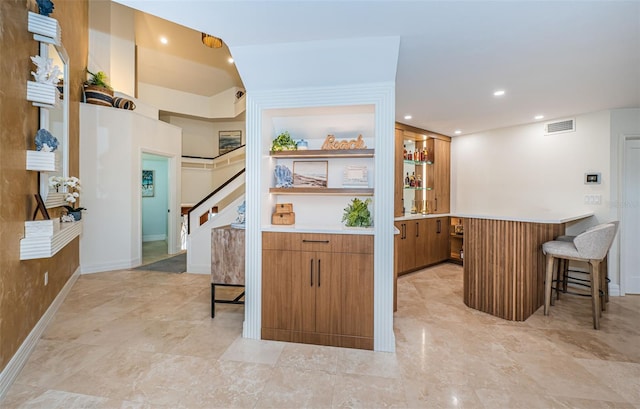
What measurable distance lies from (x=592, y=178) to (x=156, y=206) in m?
9.41

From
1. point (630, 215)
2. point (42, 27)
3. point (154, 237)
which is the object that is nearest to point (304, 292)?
point (42, 27)

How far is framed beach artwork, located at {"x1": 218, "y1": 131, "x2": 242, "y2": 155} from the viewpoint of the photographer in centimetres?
926

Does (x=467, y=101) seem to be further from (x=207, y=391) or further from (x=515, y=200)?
(x=207, y=391)

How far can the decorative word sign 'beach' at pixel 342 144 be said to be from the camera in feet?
8.71

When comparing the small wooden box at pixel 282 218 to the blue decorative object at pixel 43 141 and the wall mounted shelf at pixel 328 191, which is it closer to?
the wall mounted shelf at pixel 328 191

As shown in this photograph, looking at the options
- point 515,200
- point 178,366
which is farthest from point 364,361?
point 515,200

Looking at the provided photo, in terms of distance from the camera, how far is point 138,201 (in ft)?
16.7

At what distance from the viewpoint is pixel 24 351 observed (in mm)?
2143

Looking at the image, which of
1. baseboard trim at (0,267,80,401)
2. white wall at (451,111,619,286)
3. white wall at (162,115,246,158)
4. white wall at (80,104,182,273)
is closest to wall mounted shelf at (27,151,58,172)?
baseboard trim at (0,267,80,401)

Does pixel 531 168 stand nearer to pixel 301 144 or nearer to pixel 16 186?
pixel 301 144

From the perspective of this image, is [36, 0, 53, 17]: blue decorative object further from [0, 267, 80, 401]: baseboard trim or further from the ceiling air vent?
the ceiling air vent

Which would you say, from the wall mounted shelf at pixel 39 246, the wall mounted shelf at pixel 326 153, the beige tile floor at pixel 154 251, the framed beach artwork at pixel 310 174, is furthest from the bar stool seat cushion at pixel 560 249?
the beige tile floor at pixel 154 251

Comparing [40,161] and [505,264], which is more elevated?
[40,161]

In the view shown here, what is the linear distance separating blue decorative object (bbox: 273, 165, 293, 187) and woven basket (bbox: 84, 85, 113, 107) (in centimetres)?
385
